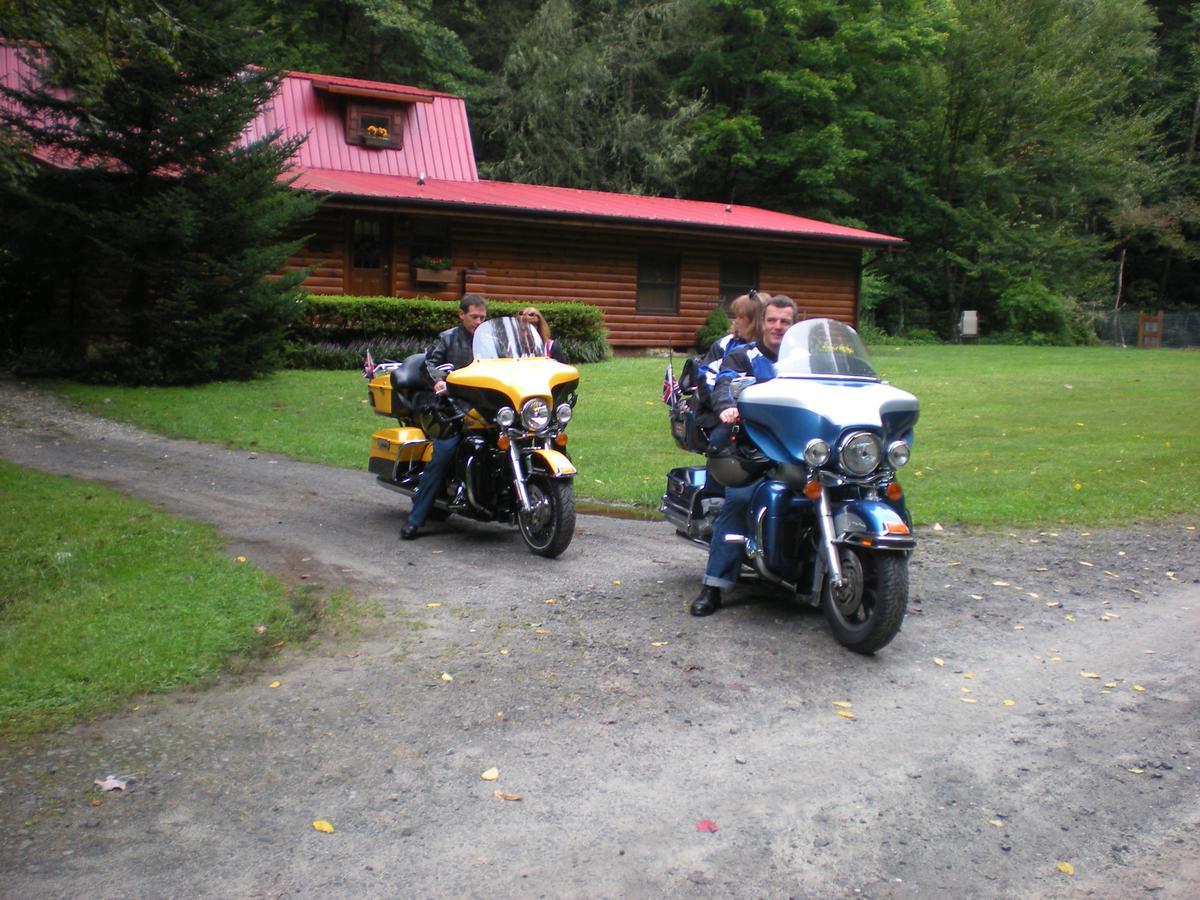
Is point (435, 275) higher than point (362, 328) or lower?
higher

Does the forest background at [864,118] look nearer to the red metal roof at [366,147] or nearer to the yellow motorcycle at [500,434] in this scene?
the red metal roof at [366,147]

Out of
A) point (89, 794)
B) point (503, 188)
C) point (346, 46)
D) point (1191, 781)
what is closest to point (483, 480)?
point (89, 794)

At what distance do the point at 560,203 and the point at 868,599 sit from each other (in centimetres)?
2184

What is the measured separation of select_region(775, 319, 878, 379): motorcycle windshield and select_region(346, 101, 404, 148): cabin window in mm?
22311

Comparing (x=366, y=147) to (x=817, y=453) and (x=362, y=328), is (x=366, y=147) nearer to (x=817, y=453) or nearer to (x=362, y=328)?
(x=362, y=328)

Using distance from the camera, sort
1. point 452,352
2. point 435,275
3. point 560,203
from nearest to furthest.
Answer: point 452,352, point 435,275, point 560,203

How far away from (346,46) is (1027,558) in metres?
37.9

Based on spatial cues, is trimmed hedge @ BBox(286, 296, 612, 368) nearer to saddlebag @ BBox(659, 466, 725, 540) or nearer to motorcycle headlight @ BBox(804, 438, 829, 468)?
saddlebag @ BBox(659, 466, 725, 540)

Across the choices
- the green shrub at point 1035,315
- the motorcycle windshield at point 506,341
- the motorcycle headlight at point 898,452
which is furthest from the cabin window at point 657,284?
the motorcycle headlight at point 898,452

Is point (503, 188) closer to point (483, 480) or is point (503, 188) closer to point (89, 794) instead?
point (483, 480)

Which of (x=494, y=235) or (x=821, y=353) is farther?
(x=494, y=235)

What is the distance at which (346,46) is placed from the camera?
40781 mm

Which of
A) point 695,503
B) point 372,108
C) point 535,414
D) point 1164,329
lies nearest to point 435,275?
point 372,108

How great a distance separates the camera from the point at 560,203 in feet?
86.9
